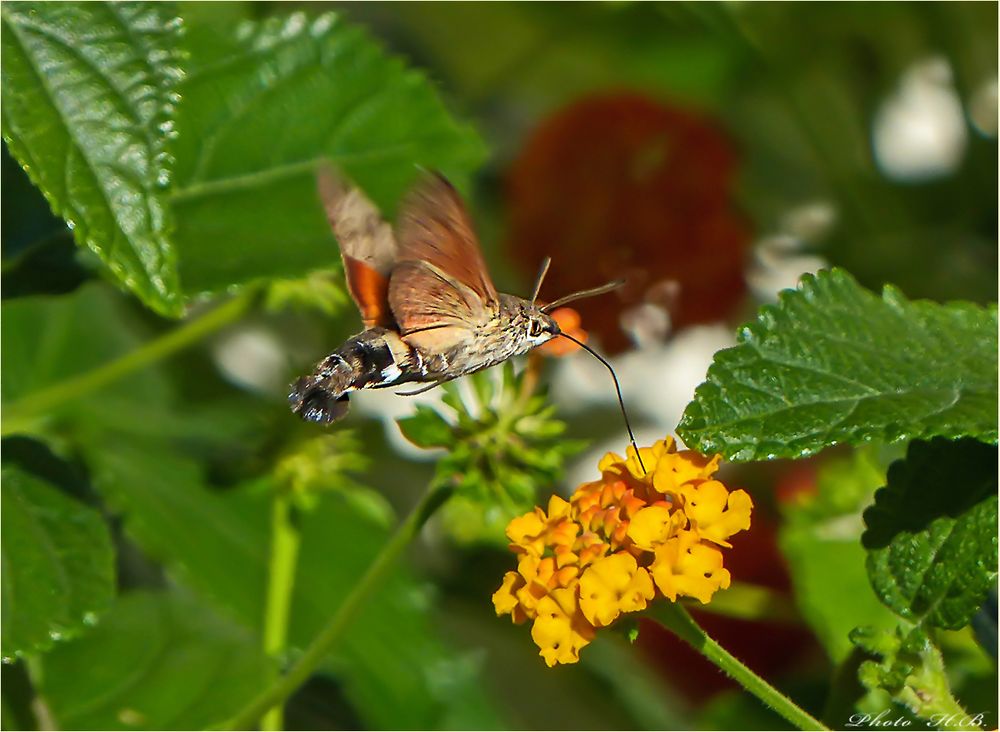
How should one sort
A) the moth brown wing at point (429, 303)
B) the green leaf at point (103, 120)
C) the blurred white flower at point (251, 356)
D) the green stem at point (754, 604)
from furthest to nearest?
the blurred white flower at point (251, 356), the green stem at point (754, 604), the moth brown wing at point (429, 303), the green leaf at point (103, 120)

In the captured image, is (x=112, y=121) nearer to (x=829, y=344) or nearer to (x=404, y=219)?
(x=404, y=219)

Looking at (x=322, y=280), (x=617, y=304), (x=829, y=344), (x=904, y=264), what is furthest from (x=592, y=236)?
(x=829, y=344)

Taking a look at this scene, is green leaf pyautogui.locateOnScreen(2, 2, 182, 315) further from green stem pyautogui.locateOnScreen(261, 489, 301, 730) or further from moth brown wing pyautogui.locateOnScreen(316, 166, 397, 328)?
green stem pyautogui.locateOnScreen(261, 489, 301, 730)

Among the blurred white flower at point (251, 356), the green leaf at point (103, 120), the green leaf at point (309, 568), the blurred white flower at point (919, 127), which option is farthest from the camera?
the blurred white flower at point (919, 127)

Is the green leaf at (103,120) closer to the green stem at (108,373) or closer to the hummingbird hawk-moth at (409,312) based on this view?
the hummingbird hawk-moth at (409,312)

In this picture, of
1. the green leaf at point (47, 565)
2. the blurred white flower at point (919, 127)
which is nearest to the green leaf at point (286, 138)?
the green leaf at point (47, 565)
